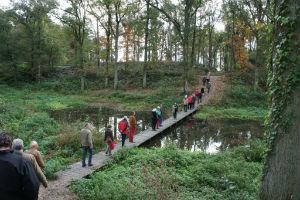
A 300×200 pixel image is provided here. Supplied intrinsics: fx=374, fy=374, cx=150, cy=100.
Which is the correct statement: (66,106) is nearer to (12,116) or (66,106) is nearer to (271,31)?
(12,116)

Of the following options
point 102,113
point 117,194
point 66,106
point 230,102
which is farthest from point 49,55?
point 117,194

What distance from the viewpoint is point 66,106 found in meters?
35.3

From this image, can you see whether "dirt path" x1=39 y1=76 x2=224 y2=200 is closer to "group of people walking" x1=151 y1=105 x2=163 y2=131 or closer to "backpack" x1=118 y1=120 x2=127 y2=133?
"backpack" x1=118 y1=120 x2=127 y2=133

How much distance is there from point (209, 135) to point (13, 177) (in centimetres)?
2010

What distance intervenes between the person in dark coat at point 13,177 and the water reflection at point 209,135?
14.5 m

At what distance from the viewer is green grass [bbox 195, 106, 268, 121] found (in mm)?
30672

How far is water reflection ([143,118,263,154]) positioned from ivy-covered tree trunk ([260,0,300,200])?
1269 cm

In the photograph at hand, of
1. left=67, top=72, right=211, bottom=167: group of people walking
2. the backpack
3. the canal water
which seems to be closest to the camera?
left=67, top=72, right=211, bottom=167: group of people walking

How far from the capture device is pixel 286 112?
617cm

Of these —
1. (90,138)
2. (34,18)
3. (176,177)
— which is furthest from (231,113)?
(34,18)

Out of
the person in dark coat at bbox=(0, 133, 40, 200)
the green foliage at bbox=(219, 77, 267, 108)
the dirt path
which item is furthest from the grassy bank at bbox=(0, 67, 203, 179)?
the person in dark coat at bbox=(0, 133, 40, 200)

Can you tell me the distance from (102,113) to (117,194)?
2284 cm

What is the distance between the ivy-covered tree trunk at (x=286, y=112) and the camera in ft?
19.9

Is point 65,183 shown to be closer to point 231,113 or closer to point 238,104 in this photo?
point 231,113
